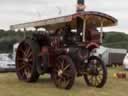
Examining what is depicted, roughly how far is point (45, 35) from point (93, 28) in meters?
1.82

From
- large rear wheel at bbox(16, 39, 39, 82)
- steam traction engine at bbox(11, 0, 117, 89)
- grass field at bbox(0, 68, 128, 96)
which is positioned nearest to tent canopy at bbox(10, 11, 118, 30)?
steam traction engine at bbox(11, 0, 117, 89)

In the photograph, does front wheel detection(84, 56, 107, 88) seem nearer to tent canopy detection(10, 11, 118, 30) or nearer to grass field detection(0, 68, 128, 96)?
grass field detection(0, 68, 128, 96)

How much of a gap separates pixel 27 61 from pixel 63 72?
234 cm

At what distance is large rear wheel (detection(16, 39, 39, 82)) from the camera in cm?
1747

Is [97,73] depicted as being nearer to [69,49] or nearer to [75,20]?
[69,49]

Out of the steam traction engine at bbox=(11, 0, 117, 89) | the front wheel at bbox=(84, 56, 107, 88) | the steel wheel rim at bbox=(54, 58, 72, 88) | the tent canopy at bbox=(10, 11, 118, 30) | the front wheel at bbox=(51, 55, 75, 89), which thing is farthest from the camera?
the front wheel at bbox=(84, 56, 107, 88)

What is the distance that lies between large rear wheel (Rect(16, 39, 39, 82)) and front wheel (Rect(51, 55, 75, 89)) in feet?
3.72

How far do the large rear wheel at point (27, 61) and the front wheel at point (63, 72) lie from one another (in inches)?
44.6

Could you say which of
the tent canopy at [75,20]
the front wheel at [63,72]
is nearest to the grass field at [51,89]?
the front wheel at [63,72]

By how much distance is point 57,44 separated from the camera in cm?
1670

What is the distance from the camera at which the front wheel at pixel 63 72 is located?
15578mm

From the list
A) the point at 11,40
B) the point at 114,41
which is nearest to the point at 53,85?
the point at 11,40

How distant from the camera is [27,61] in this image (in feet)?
59.0

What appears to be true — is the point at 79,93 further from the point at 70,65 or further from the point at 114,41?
the point at 114,41
